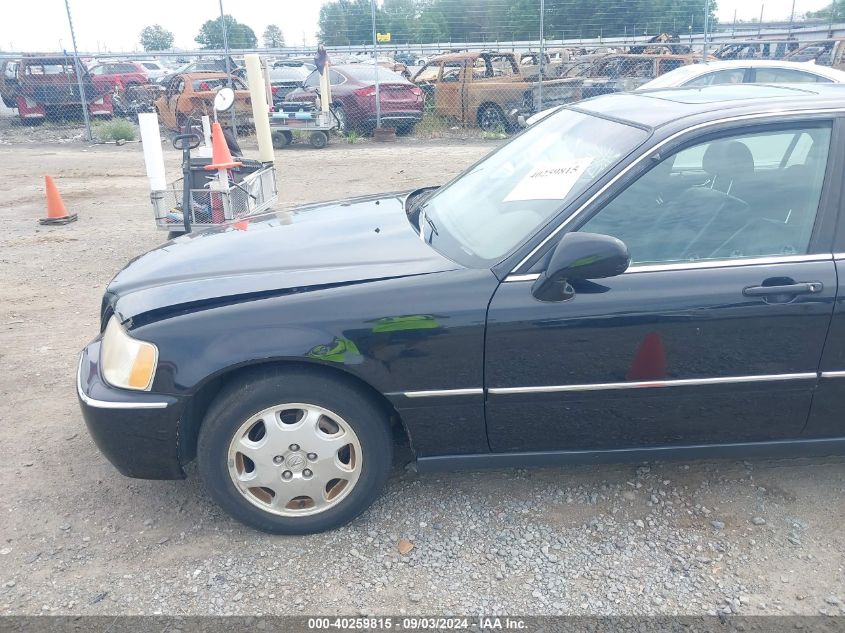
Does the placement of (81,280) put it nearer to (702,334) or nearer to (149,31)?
(702,334)

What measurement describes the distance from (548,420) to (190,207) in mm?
4674

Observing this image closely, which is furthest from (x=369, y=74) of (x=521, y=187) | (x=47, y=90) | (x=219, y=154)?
(x=521, y=187)

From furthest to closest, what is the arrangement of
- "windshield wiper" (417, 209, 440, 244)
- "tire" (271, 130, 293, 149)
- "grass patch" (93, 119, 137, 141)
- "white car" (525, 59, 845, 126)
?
"grass patch" (93, 119, 137, 141)
"tire" (271, 130, 293, 149)
"white car" (525, 59, 845, 126)
"windshield wiper" (417, 209, 440, 244)

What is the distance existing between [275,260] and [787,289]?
2.03 m

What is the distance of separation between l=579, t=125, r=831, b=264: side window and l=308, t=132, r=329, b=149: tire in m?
12.9

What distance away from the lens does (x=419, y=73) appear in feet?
59.6

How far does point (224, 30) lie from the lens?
14.5 metres

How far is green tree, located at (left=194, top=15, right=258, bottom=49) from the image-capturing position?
2312 cm

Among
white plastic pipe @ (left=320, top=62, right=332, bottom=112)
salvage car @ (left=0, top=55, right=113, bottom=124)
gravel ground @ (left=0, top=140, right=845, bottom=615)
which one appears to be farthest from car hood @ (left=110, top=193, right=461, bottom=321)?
salvage car @ (left=0, top=55, right=113, bottom=124)

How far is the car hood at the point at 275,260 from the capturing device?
2846 mm

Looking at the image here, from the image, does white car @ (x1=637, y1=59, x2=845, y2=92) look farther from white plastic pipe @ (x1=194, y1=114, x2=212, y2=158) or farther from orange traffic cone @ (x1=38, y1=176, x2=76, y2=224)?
orange traffic cone @ (x1=38, y1=176, x2=76, y2=224)

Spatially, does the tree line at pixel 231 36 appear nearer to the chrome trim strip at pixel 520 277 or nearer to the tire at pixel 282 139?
the tire at pixel 282 139

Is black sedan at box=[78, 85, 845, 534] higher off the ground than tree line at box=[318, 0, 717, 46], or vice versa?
tree line at box=[318, 0, 717, 46]

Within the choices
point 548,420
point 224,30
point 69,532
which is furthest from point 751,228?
point 224,30
